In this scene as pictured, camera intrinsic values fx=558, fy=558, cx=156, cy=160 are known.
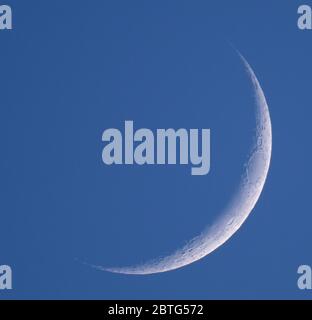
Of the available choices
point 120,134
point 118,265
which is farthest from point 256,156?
point 118,265

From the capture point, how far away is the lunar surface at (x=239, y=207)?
8.79 ft

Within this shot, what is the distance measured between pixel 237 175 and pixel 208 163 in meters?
0.17

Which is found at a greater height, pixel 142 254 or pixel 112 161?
pixel 112 161

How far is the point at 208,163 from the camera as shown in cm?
262

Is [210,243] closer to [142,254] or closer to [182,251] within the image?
[182,251]

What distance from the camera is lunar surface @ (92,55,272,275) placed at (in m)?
2.68

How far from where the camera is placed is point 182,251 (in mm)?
2674

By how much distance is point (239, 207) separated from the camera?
2.69 metres

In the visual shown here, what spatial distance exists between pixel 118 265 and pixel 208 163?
65cm
